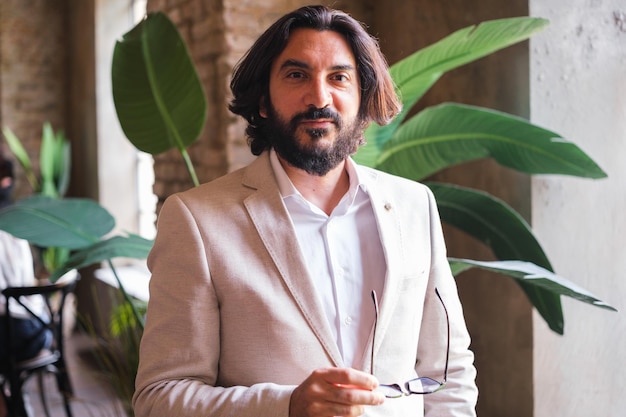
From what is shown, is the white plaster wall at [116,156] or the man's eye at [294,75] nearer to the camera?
the man's eye at [294,75]

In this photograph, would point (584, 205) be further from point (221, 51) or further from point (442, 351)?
point (221, 51)

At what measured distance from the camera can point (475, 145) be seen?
2.28m

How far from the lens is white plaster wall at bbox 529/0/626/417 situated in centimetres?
240

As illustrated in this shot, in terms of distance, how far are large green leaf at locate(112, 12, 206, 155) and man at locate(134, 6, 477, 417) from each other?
2.20 ft

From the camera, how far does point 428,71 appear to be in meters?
2.17

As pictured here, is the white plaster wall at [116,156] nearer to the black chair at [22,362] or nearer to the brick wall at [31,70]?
the brick wall at [31,70]

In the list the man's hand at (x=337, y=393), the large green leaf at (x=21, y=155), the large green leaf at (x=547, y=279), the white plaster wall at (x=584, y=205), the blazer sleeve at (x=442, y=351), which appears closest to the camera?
the man's hand at (x=337, y=393)

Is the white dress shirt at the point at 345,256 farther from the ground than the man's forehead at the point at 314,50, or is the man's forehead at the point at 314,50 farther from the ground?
the man's forehead at the point at 314,50

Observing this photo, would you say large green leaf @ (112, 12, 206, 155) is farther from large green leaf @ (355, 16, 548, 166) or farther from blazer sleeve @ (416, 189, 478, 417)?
blazer sleeve @ (416, 189, 478, 417)

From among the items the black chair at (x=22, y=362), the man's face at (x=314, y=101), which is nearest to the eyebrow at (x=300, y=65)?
the man's face at (x=314, y=101)

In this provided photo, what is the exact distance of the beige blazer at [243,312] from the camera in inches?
51.4

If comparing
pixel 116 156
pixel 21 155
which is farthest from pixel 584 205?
pixel 21 155

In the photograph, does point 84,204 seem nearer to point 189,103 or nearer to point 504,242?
point 189,103

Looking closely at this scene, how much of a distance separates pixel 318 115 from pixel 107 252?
915mm
